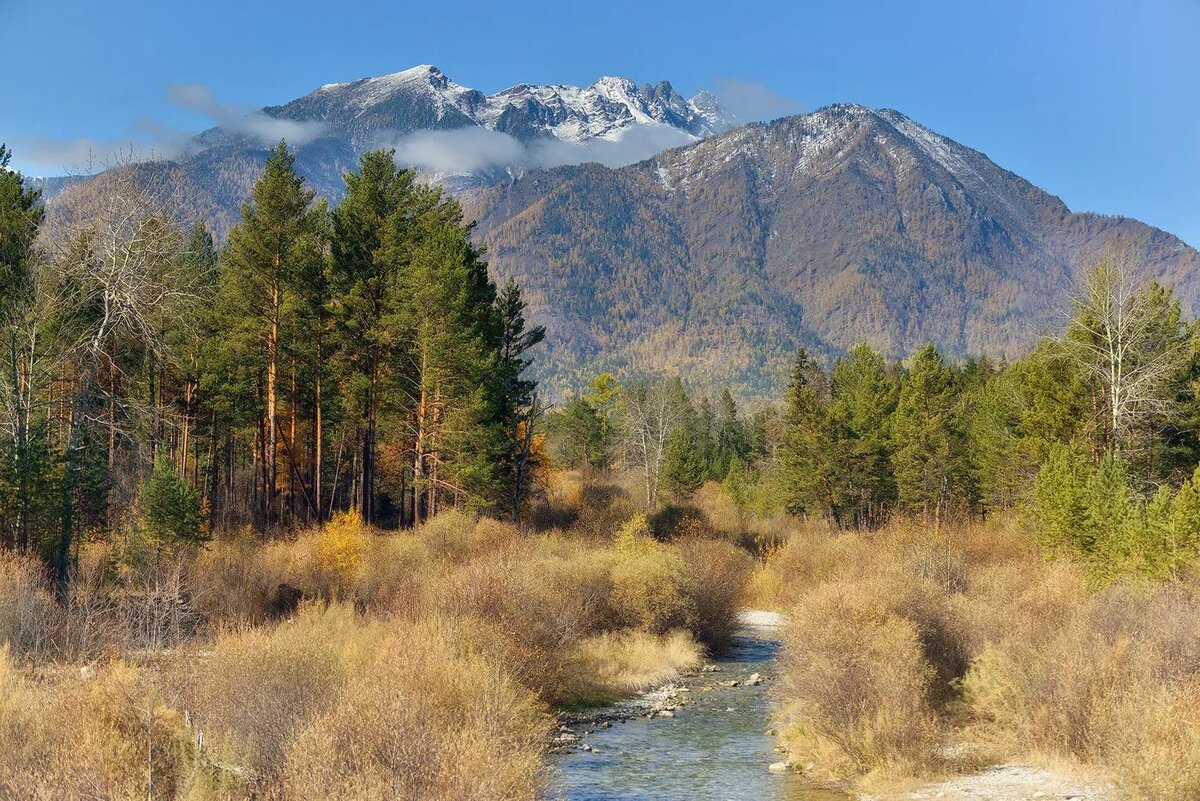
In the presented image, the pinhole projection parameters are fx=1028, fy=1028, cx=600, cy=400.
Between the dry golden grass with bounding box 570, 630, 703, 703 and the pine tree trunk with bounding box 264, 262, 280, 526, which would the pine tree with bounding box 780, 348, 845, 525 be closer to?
the dry golden grass with bounding box 570, 630, 703, 703

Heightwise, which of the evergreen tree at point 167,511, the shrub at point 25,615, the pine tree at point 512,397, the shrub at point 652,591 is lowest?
the shrub at point 652,591

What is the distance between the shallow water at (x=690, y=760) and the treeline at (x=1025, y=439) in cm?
968

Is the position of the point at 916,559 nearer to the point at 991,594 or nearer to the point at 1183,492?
the point at 991,594

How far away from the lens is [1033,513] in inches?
1427

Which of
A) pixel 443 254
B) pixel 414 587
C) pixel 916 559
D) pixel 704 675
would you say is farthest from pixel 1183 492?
pixel 443 254

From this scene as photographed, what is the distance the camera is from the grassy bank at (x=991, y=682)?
14844 millimetres

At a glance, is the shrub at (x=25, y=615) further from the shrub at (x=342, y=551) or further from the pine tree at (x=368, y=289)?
the pine tree at (x=368, y=289)

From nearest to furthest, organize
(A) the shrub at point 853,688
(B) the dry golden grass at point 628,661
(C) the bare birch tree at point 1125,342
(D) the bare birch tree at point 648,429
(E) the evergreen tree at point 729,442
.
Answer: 1. (A) the shrub at point 853,688
2. (B) the dry golden grass at point 628,661
3. (C) the bare birch tree at point 1125,342
4. (D) the bare birch tree at point 648,429
5. (E) the evergreen tree at point 729,442

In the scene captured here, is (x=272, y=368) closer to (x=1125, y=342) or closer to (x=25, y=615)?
(x=25, y=615)

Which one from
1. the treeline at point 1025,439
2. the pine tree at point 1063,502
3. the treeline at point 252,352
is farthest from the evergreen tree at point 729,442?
the pine tree at point 1063,502

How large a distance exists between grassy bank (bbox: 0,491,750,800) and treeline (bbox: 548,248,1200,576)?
12.2 metres

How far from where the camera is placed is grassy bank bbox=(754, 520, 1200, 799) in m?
14.8

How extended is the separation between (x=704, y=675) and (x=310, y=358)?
19354 mm

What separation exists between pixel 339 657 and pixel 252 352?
22.3 metres
